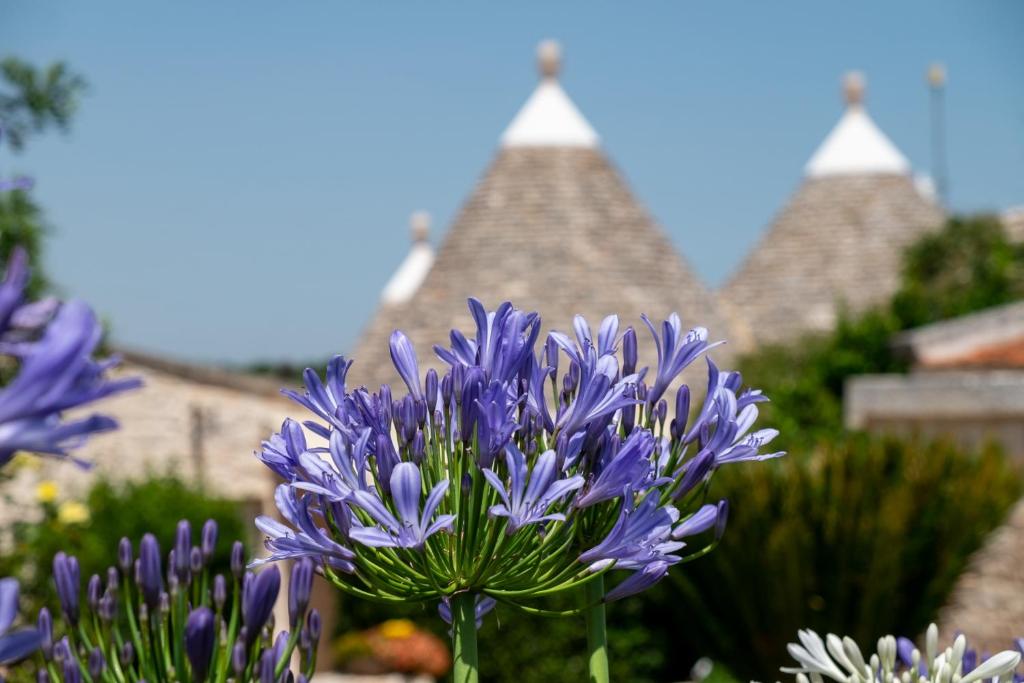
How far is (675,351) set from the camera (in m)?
2.00

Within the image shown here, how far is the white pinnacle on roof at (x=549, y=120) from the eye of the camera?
2577 cm

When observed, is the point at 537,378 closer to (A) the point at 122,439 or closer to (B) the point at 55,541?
(B) the point at 55,541

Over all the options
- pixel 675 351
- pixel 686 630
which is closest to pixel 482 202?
pixel 686 630

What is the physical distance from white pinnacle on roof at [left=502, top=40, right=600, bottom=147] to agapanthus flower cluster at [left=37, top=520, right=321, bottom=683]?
78.5 ft

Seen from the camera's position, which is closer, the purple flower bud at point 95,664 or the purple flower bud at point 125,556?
the purple flower bud at point 95,664

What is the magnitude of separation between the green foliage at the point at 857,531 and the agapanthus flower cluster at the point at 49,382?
9349mm

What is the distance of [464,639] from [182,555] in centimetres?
45

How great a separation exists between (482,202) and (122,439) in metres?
8.24

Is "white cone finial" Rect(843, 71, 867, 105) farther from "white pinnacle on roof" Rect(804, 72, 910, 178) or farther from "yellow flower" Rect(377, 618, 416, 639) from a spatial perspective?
"yellow flower" Rect(377, 618, 416, 639)

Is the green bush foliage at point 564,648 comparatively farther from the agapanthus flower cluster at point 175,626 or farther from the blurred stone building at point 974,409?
the agapanthus flower cluster at point 175,626

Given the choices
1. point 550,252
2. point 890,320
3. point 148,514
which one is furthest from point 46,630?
point 550,252

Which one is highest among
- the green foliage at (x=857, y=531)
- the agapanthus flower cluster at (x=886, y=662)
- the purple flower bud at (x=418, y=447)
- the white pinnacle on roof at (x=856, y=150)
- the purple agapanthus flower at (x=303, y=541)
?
the white pinnacle on roof at (x=856, y=150)

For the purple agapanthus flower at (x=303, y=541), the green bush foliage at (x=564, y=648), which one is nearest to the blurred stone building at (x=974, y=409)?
the green bush foliage at (x=564, y=648)

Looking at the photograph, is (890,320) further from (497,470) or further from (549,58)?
(497,470)
